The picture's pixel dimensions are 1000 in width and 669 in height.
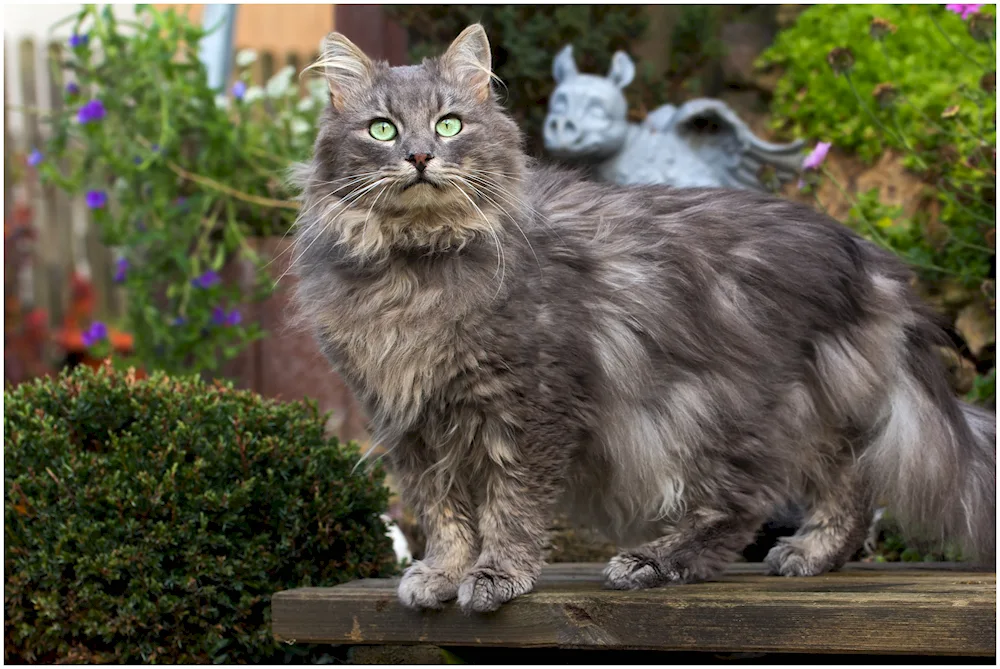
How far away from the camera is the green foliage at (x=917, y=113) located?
4.09 meters

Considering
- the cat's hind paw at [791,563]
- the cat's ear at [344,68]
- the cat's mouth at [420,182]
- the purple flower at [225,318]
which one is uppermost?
the cat's ear at [344,68]

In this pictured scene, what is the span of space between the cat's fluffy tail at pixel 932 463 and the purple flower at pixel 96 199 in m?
3.84

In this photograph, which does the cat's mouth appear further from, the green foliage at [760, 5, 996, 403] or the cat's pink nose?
the green foliage at [760, 5, 996, 403]

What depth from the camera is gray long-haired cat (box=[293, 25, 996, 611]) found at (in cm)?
259

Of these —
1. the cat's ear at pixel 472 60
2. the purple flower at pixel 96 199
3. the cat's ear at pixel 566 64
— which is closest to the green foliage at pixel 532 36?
the cat's ear at pixel 566 64

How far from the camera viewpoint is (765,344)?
9.41 ft

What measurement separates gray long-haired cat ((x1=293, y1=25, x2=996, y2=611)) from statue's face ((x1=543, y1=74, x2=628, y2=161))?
1.66 m

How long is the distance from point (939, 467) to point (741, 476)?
2.04 ft

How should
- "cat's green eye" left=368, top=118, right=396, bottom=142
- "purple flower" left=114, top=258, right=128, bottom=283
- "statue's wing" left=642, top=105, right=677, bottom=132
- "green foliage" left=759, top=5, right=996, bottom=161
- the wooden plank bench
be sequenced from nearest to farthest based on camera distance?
the wooden plank bench, "cat's green eye" left=368, top=118, right=396, bottom=142, "green foliage" left=759, top=5, right=996, bottom=161, "statue's wing" left=642, top=105, right=677, bottom=132, "purple flower" left=114, top=258, right=128, bottom=283

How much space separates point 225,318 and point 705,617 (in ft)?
11.4

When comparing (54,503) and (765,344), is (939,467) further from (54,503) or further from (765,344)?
(54,503)

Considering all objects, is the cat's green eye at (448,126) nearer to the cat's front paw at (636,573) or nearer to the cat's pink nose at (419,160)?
the cat's pink nose at (419,160)

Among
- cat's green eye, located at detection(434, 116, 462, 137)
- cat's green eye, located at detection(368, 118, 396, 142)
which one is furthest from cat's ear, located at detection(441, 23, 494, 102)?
cat's green eye, located at detection(368, 118, 396, 142)

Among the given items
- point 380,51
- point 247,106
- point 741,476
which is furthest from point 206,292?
point 741,476
